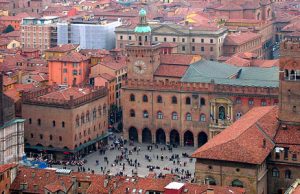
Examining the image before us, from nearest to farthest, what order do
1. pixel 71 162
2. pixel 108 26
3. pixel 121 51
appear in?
pixel 71 162
pixel 121 51
pixel 108 26

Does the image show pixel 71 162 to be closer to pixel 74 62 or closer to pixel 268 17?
pixel 74 62

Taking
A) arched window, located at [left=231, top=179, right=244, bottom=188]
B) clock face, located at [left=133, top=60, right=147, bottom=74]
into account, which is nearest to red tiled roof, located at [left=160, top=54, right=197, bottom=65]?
clock face, located at [left=133, top=60, right=147, bottom=74]

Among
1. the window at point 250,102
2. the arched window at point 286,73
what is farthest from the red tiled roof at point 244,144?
the window at point 250,102

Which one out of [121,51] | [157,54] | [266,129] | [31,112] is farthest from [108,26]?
[266,129]

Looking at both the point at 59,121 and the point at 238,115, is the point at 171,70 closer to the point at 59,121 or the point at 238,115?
the point at 238,115

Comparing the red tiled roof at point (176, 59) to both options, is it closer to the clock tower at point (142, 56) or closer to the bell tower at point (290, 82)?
the clock tower at point (142, 56)

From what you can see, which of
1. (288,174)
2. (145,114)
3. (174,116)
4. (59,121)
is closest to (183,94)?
(174,116)
